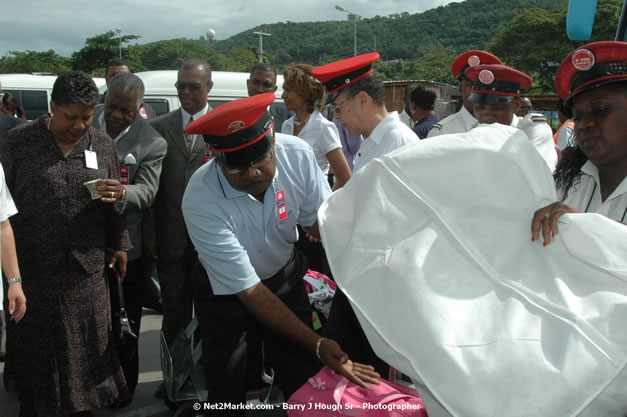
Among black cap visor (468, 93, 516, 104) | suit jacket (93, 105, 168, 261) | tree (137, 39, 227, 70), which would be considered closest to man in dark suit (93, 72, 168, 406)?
suit jacket (93, 105, 168, 261)

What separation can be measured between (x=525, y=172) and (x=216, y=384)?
1498 millimetres

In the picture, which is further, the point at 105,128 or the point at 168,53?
the point at 168,53

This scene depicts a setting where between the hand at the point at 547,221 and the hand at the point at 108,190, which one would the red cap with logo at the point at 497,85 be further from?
the hand at the point at 108,190

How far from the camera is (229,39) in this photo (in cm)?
10838

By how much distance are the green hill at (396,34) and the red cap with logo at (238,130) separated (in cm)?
8497

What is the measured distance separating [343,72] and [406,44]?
10040 cm

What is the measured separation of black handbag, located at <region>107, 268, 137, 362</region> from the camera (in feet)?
9.54

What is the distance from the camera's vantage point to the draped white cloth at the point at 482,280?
1104 mm

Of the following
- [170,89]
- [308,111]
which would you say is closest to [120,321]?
[308,111]

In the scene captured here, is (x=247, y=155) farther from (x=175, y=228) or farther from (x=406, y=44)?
(x=406, y=44)

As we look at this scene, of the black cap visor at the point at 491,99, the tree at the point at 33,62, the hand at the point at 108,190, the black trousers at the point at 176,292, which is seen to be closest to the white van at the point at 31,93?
the black trousers at the point at 176,292

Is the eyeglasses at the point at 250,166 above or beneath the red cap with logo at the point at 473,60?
beneath

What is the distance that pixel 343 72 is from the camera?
255 centimetres

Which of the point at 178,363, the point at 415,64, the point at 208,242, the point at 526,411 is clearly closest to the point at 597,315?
the point at 526,411
